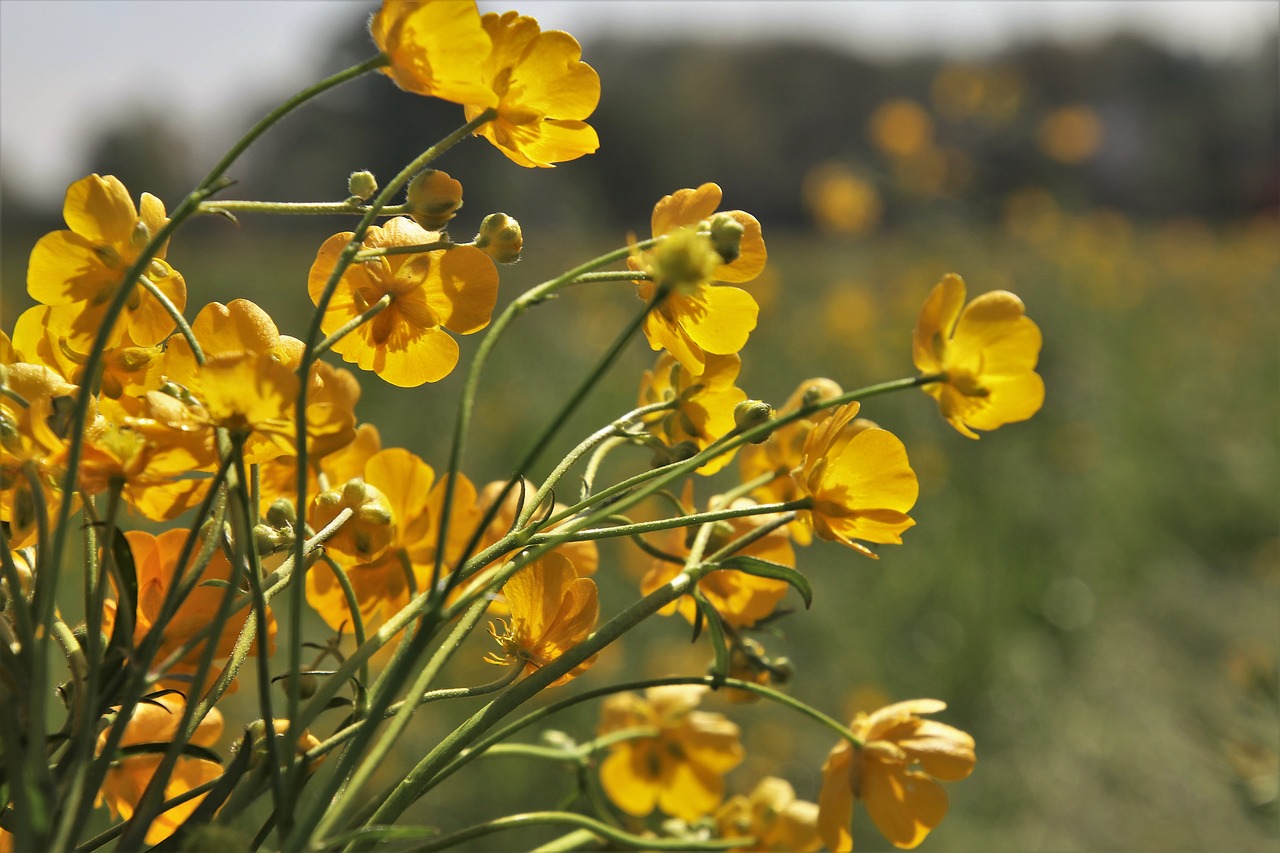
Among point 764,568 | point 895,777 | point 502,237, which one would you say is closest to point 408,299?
point 502,237

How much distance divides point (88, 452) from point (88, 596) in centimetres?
4

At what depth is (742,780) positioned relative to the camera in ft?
6.54

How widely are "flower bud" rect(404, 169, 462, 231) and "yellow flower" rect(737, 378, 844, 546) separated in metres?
0.13

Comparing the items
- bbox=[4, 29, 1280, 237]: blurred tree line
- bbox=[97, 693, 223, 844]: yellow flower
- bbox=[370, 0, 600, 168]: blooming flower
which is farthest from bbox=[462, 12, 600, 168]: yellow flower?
bbox=[4, 29, 1280, 237]: blurred tree line

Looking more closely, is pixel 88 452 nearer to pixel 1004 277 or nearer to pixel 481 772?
pixel 481 772

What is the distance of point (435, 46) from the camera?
0.29 meters

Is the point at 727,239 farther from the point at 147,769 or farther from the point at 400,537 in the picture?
the point at 147,769

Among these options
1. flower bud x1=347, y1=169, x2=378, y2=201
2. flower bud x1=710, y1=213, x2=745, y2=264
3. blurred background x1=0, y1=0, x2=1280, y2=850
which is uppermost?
flower bud x1=347, y1=169, x2=378, y2=201

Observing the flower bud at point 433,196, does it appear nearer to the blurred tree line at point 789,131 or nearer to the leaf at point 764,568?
the leaf at point 764,568

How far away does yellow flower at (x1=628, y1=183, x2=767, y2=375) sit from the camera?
35 centimetres

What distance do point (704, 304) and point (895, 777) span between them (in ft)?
0.61

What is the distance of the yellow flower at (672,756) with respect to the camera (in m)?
0.51

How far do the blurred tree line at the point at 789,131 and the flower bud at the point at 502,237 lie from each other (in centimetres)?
613

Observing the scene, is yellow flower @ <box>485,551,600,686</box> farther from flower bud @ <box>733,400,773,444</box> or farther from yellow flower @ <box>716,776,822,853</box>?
yellow flower @ <box>716,776,822,853</box>
